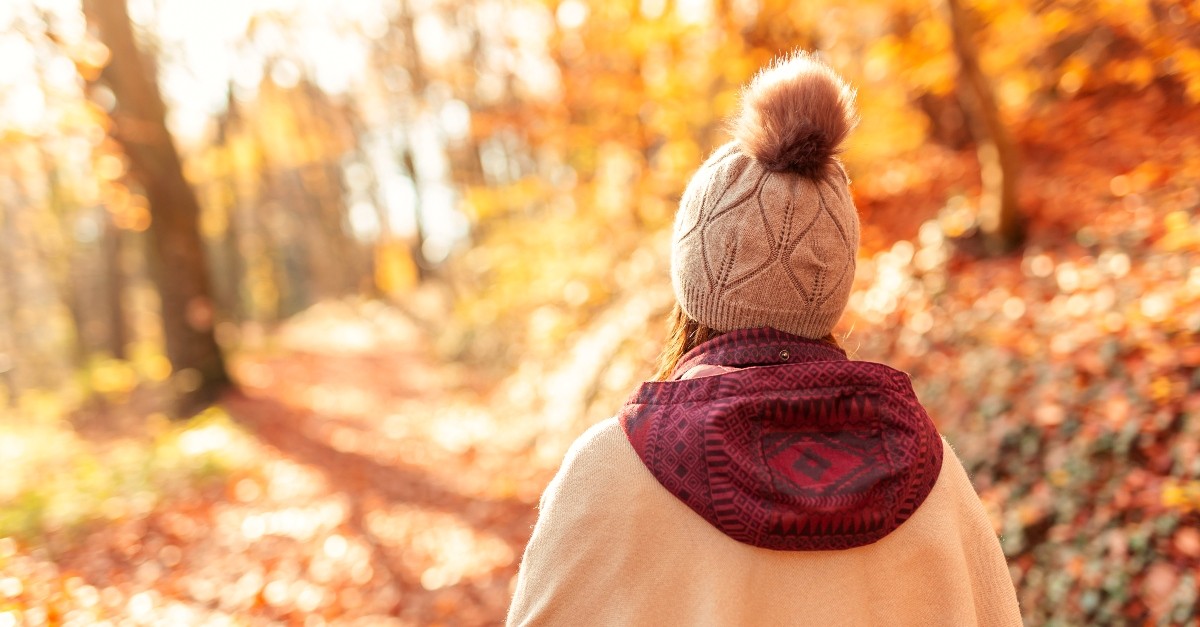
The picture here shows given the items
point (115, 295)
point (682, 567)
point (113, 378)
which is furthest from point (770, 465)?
point (115, 295)

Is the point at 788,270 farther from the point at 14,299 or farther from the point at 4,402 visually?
the point at 14,299

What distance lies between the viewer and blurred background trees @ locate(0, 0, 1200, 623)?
16.5ft

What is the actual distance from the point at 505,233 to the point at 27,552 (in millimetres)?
10365

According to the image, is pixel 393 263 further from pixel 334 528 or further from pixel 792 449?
pixel 792 449

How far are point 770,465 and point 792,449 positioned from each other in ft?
0.21

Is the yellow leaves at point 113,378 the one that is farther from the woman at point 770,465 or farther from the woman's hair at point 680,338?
the woman at point 770,465

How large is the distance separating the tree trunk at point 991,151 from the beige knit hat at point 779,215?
6.23 m

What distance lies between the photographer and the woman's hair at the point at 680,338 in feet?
6.17

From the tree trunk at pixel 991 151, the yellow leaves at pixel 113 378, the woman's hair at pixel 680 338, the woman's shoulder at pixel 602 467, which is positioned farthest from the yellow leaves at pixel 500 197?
the woman's shoulder at pixel 602 467

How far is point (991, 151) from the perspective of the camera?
769 centimetres

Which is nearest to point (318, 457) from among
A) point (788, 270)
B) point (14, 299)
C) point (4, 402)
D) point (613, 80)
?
point (613, 80)

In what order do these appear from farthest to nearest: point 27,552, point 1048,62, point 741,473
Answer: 1. point 1048,62
2. point 27,552
3. point 741,473

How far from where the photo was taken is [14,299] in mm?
28297

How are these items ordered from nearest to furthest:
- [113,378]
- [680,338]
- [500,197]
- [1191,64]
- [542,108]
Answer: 1. [680,338]
2. [1191,64]
3. [542,108]
4. [500,197]
5. [113,378]
